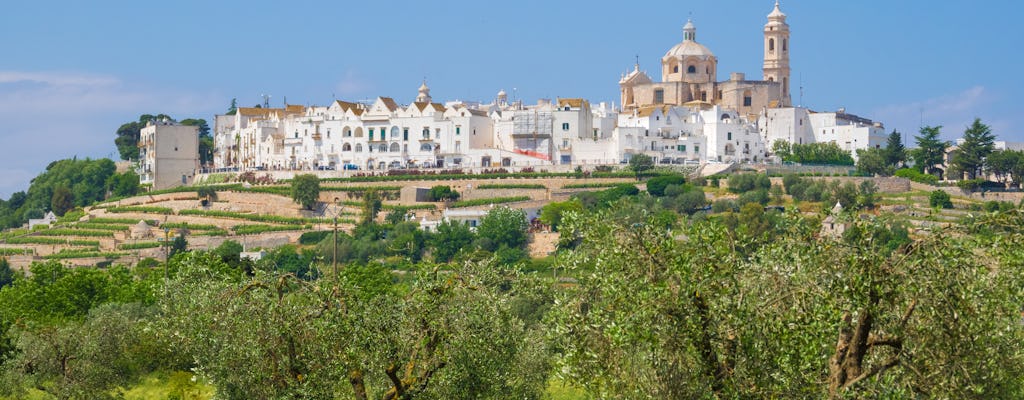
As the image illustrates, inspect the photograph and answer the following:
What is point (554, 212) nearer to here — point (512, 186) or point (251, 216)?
point (512, 186)

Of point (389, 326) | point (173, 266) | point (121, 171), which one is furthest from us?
point (121, 171)

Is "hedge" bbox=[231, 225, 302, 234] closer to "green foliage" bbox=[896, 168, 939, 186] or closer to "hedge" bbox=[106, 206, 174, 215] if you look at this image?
"hedge" bbox=[106, 206, 174, 215]

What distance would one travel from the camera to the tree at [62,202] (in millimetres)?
96250

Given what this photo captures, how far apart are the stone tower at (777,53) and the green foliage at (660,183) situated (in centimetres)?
1738

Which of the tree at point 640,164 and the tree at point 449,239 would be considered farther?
the tree at point 640,164

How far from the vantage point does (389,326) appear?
21.1m

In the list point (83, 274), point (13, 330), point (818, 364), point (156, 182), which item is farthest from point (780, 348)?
point (156, 182)

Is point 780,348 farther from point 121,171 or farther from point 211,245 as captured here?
point 121,171

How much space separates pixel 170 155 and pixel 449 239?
30.7 metres

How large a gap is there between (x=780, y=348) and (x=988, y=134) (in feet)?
223

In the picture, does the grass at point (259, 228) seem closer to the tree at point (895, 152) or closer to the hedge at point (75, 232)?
the hedge at point (75, 232)

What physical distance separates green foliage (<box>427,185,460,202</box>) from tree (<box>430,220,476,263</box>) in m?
7.04

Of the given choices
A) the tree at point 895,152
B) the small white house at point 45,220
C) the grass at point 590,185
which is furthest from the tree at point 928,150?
the small white house at point 45,220

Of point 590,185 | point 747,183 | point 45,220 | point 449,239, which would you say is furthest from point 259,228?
point 747,183
